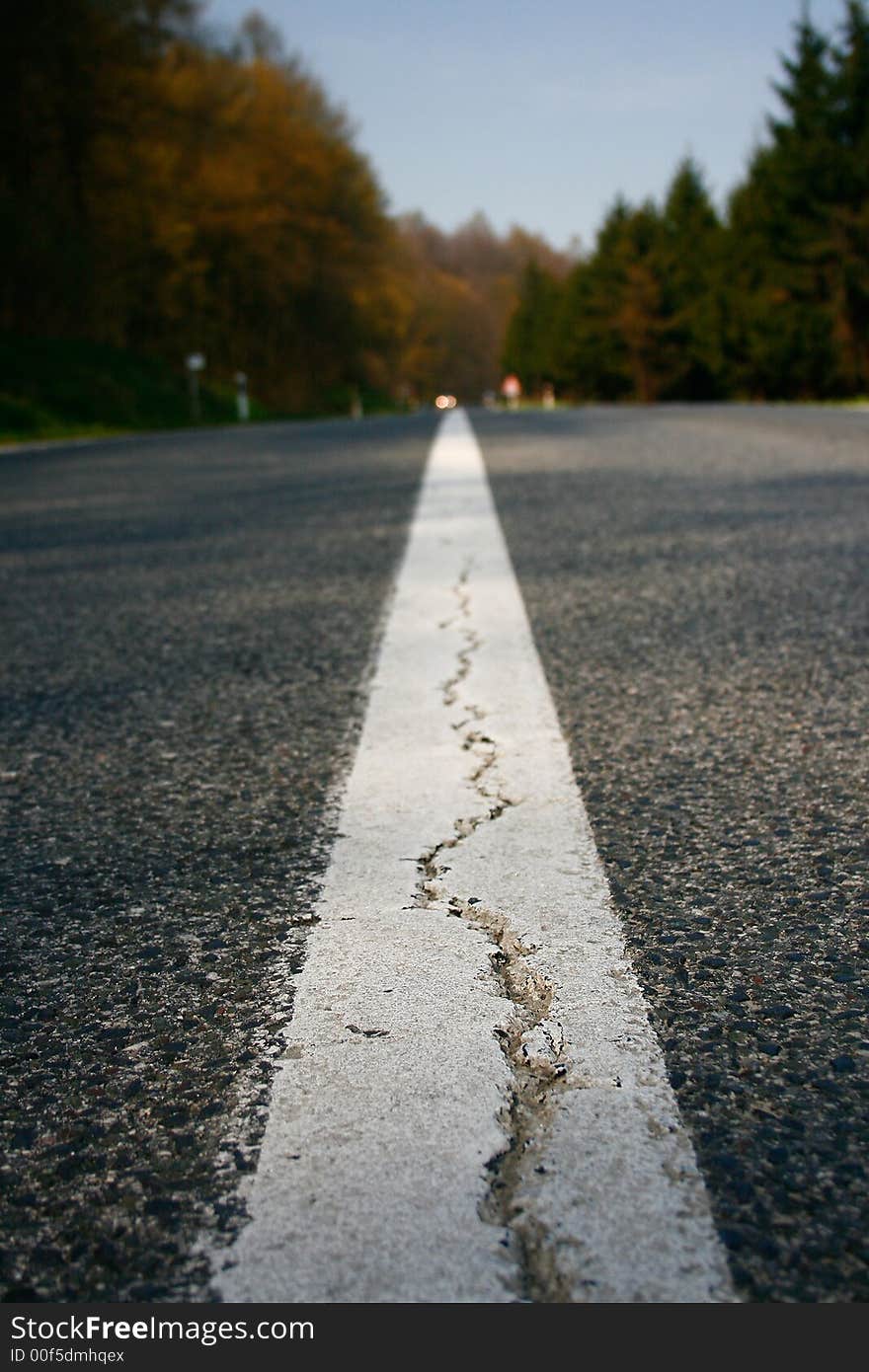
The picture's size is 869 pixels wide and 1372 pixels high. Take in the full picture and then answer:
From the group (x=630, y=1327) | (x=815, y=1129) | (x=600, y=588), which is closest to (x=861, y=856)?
(x=815, y=1129)

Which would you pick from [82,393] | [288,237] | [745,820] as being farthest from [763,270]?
[745,820]

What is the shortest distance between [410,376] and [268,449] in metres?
90.8

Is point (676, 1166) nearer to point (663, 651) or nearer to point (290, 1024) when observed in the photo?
point (290, 1024)

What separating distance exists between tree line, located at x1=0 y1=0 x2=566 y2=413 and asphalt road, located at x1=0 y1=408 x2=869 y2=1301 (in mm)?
15762

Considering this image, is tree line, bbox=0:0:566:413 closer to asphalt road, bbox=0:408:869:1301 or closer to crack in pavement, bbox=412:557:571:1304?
asphalt road, bbox=0:408:869:1301

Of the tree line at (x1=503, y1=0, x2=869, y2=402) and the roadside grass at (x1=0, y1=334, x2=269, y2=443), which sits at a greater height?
the tree line at (x1=503, y1=0, x2=869, y2=402)

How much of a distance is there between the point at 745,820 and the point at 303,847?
→ 62 cm

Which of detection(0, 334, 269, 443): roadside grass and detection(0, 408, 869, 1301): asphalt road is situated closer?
detection(0, 408, 869, 1301): asphalt road

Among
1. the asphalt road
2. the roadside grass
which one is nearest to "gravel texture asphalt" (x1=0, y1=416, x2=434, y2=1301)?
the asphalt road

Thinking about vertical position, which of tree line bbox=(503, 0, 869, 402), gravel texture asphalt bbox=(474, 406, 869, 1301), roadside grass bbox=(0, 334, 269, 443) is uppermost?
tree line bbox=(503, 0, 869, 402)

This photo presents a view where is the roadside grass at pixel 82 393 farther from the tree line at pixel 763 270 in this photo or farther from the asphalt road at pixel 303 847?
the tree line at pixel 763 270

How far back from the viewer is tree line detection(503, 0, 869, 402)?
132 feet

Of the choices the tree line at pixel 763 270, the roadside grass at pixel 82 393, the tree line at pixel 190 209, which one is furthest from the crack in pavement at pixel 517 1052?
the tree line at pixel 763 270

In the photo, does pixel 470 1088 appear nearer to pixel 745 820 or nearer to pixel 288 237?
pixel 745 820
